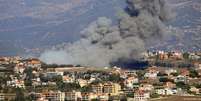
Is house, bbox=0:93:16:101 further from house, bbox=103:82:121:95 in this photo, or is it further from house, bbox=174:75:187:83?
house, bbox=174:75:187:83

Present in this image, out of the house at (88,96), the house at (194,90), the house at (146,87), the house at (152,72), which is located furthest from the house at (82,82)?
the house at (194,90)

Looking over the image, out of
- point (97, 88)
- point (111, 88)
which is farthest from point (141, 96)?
point (97, 88)

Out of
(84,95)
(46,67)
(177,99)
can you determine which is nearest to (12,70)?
(46,67)

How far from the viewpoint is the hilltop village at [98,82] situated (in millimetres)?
68750

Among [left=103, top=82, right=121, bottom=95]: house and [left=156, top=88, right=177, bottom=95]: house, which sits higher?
[left=103, top=82, right=121, bottom=95]: house

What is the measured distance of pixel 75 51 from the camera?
89062 mm

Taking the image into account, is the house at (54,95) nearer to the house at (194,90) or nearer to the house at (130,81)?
the house at (130,81)

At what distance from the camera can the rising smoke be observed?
265ft

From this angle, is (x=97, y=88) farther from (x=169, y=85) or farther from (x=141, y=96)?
(x=141, y=96)

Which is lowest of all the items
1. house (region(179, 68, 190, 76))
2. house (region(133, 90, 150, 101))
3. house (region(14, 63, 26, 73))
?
house (region(133, 90, 150, 101))

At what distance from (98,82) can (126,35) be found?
679cm

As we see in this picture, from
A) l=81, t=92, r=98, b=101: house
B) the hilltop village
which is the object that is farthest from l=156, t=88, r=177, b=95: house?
l=81, t=92, r=98, b=101: house

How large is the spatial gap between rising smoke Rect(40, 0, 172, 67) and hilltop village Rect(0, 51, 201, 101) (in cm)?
125

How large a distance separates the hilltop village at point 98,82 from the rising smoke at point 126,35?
125cm
